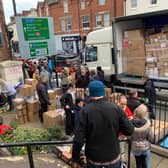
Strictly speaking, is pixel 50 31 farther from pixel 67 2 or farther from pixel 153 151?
pixel 67 2

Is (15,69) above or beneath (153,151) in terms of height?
above

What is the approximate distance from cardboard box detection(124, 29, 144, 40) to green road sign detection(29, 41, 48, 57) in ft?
10.7

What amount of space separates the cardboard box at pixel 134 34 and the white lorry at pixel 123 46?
0.44 feet

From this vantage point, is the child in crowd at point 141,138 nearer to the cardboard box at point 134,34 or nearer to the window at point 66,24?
the cardboard box at point 134,34

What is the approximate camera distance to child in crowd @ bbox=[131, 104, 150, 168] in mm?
3467

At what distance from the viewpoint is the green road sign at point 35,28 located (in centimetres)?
816

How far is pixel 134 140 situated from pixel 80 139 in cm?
161

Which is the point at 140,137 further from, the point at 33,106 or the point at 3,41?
the point at 3,41

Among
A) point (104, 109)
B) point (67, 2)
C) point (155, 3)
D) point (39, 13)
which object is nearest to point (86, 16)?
point (67, 2)

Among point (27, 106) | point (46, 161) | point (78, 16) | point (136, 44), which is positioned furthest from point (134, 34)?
point (78, 16)

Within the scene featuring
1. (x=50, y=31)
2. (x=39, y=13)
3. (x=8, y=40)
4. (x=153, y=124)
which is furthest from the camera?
(x=39, y=13)

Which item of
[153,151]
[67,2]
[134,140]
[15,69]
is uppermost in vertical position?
[67,2]

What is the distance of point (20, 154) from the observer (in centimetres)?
461

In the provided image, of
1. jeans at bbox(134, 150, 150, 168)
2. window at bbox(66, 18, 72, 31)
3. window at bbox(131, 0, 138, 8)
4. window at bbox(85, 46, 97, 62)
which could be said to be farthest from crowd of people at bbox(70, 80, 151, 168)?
window at bbox(66, 18, 72, 31)
